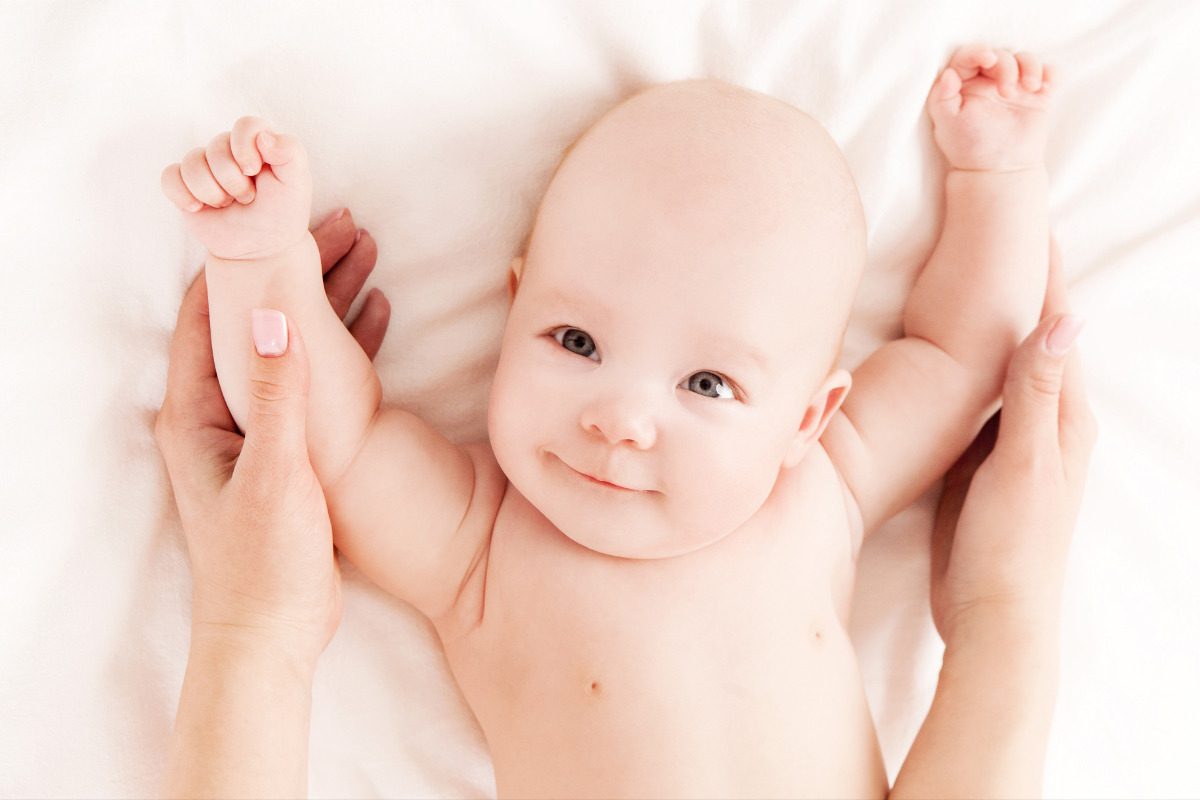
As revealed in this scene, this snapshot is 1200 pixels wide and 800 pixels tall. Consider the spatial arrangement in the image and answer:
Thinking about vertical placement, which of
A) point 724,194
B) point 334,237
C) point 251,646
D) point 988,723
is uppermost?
point 724,194

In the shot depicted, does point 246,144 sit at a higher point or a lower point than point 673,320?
higher

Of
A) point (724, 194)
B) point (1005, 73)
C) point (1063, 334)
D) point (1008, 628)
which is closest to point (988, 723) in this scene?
point (1008, 628)

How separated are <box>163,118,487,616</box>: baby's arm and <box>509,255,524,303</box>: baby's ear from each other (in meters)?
0.22

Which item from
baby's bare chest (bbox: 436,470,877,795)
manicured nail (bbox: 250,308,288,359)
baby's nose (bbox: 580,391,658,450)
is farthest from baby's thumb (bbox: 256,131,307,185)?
baby's bare chest (bbox: 436,470,877,795)

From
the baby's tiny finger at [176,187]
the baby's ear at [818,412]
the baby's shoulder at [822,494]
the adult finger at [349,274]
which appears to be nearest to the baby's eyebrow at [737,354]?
the baby's ear at [818,412]

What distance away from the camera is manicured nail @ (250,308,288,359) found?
1.03 m

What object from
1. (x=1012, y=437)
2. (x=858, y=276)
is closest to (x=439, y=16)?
(x=858, y=276)

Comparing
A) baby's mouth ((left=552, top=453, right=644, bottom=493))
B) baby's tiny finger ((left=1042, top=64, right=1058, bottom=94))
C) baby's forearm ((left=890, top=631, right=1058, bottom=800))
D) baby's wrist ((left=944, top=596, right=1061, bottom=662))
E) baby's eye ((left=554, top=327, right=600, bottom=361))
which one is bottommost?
baby's forearm ((left=890, top=631, right=1058, bottom=800))

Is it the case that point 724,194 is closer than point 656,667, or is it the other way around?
point 724,194

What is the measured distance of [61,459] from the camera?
119cm

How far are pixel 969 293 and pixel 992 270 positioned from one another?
0.15 feet

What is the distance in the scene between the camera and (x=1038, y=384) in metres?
1.37

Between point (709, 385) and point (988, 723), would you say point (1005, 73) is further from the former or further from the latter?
point (988, 723)

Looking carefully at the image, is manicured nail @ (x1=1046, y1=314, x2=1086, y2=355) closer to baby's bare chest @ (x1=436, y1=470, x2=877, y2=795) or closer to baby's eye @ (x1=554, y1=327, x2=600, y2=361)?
baby's bare chest @ (x1=436, y1=470, x2=877, y2=795)
